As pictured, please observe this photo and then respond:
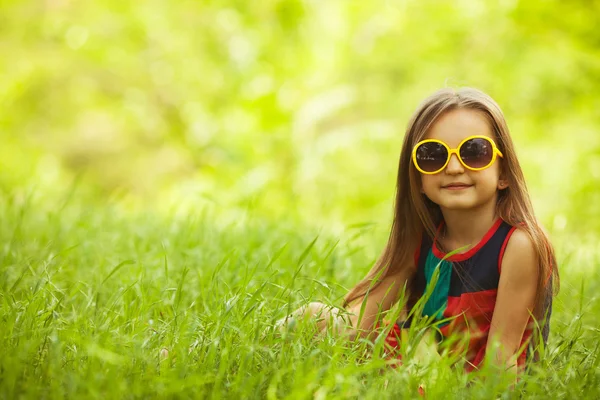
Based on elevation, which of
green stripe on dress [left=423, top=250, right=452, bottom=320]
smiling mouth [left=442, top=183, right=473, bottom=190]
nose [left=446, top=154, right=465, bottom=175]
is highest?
nose [left=446, top=154, right=465, bottom=175]

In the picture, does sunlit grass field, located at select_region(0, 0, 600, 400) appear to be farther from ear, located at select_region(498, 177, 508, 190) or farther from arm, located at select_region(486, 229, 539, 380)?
ear, located at select_region(498, 177, 508, 190)

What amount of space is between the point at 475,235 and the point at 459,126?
341 mm

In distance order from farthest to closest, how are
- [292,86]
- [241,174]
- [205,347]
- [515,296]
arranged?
[292,86] → [241,174] → [515,296] → [205,347]

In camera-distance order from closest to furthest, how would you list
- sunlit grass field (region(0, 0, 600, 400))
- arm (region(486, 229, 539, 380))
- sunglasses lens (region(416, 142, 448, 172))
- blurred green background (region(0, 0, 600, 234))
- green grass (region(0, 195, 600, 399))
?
green grass (region(0, 195, 600, 399))
sunlit grass field (region(0, 0, 600, 400))
arm (region(486, 229, 539, 380))
sunglasses lens (region(416, 142, 448, 172))
blurred green background (region(0, 0, 600, 234))

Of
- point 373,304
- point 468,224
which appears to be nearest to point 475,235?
point 468,224

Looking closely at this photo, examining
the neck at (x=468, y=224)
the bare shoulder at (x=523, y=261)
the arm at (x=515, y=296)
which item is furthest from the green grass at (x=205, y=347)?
the neck at (x=468, y=224)

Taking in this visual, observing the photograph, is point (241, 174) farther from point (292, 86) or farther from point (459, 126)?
point (459, 126)

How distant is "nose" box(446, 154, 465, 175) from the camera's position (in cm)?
190

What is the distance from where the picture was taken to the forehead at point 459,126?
1.93 meters

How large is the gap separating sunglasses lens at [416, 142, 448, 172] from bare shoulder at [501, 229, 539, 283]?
0.32 metres

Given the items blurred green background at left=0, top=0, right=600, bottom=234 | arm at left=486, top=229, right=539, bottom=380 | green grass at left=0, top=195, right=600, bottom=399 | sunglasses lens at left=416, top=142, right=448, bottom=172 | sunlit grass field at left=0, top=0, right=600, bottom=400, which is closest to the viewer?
green grass at left=0, top=195, right=600, bottom=399

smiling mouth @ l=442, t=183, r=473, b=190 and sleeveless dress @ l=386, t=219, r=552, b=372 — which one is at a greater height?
smiling mouth @ l=442, t=183, r=473, b=190

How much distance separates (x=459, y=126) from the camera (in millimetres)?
1936

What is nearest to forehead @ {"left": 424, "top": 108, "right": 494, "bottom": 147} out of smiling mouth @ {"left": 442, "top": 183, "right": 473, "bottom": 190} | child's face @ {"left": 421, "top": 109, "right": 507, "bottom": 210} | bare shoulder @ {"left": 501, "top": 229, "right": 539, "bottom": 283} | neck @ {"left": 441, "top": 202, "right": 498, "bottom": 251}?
child's face @ {"left": 421, "top": 109, "right": 507, "bottom": 210}
